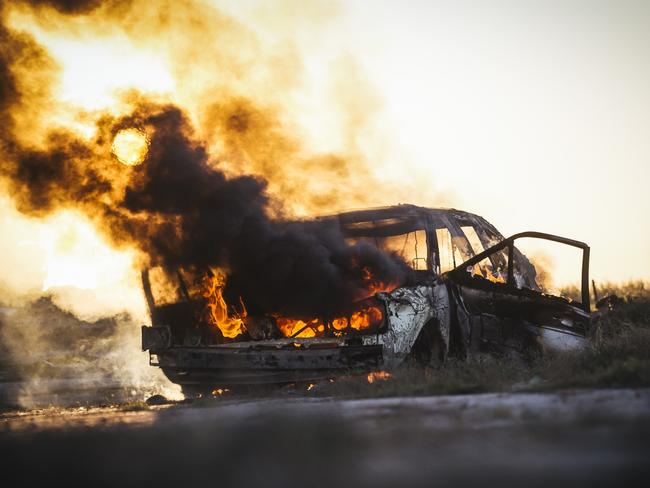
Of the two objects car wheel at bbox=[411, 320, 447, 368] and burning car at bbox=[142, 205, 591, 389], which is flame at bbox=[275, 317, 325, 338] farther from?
car wheel at bbox=[411, 320, 447, 368]

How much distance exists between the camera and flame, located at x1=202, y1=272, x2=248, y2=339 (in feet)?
29.7

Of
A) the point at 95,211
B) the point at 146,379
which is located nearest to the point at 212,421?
the point at 95,211

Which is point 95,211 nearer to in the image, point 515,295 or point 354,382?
point 354,382

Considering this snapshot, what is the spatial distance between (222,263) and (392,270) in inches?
82.3

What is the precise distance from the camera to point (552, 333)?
890 centimetres

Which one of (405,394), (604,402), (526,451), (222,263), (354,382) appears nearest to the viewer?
(526,451)

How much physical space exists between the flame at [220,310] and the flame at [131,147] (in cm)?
195

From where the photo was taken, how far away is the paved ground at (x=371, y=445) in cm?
340

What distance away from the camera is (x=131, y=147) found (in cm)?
983

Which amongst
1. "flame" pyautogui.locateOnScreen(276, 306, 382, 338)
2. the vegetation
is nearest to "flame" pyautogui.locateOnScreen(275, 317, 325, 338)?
"flame" pyautogui.locateOnScreen(276, 306, 382, 338)

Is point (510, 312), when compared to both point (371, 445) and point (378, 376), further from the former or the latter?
point (371, 445)

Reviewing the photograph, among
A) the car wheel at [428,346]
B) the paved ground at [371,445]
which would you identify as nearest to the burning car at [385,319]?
the car wheel at [428,346]

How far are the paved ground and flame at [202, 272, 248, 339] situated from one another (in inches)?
122

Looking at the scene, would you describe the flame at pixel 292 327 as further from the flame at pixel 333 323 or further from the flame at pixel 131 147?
the flame at pixel 131 147
